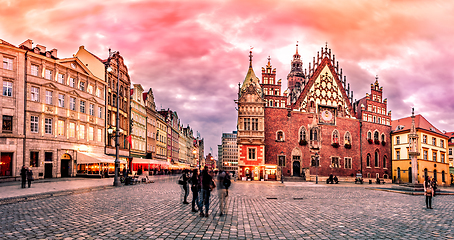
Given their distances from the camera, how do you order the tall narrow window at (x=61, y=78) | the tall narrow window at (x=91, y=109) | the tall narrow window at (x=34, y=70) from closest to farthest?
the tall narrow window at (x=34, y=70)
the tall narrow window at (x=61, y=78)
the tall narrow window at (x=91, y=109)

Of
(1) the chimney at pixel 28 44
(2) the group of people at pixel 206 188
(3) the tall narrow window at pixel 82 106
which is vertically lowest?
(2) the group of people at pixel 206 188

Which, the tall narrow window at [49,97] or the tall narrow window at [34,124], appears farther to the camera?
the tall narrow window at [49,97]

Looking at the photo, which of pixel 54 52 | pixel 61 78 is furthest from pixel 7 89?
pixel 54 52

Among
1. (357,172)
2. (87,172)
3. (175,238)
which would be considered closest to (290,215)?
(175,238)

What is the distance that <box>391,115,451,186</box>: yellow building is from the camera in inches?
2185

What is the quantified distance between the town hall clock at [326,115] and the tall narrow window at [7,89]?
44.4 metres

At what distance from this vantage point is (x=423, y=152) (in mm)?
55750

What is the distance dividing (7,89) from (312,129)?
43.3 m

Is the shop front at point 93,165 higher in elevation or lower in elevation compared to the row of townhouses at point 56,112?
lower

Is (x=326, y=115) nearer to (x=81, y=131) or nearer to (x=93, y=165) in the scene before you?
(x=93, y=165)

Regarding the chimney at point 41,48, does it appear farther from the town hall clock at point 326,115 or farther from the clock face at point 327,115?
the clock face at point 327,115

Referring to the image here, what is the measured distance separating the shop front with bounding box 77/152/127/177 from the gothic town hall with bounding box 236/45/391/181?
770 inches

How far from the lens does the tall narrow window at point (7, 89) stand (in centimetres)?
3019

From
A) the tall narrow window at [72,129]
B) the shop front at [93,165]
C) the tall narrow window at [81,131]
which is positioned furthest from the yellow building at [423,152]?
the tall narrow window at [72,129]
